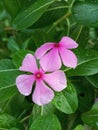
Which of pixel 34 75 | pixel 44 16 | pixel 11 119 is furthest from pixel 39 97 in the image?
pixel 44 16

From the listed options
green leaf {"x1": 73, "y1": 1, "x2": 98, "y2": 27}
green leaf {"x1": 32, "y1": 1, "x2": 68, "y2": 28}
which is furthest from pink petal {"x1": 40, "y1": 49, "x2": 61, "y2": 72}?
green leaf {"x1": 32, "y1": 1, "x2": 68, "y2": 28}

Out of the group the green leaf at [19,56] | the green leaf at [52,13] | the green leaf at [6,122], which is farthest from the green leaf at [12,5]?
the green leaf at [6,122]

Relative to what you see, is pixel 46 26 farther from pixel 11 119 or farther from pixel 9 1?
pixel 11 119

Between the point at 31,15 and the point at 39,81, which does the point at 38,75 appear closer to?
the point at 39,81

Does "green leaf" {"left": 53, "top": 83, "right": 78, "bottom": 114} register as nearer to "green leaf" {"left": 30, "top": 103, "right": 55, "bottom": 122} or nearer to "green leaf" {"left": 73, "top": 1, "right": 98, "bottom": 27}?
"green leaf" {"left": 30, "top": 103, "right": 55, "bottom": 122}

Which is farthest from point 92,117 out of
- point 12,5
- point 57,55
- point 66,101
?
point 12,5
